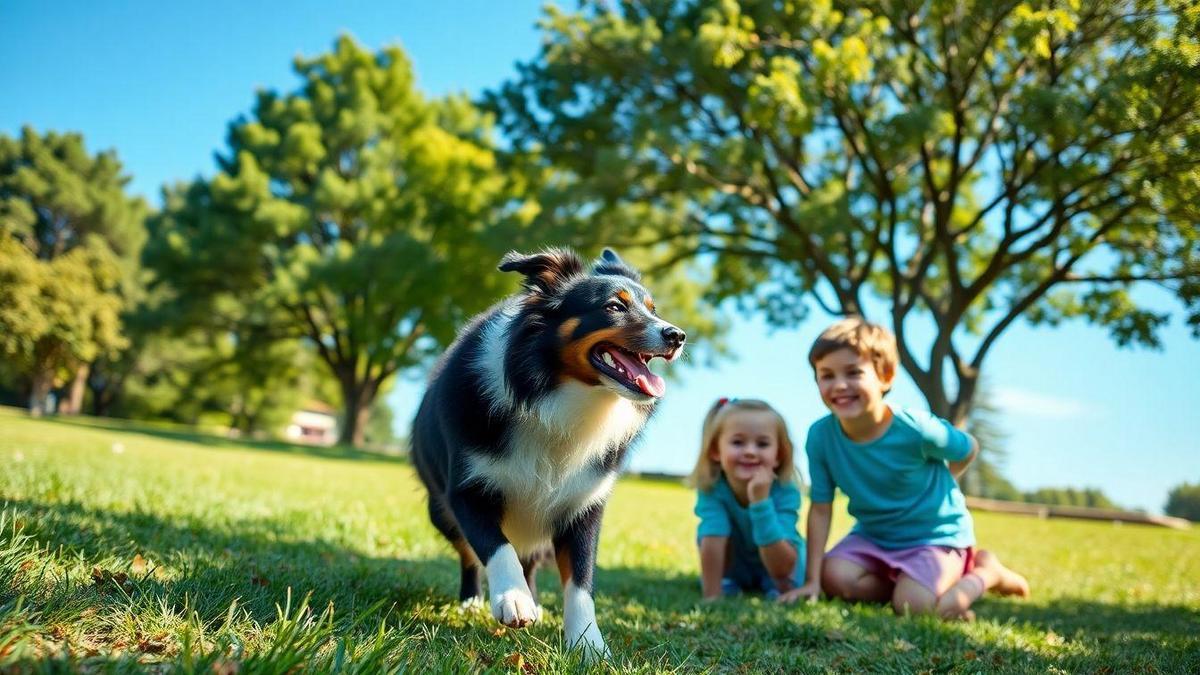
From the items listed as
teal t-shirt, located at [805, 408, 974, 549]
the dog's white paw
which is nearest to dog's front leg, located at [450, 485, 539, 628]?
the dog's white paw

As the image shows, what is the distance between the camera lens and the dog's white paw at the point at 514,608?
2.80 meters

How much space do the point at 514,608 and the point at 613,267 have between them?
175cm

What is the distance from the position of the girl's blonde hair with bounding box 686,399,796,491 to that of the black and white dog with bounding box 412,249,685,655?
6.31 ft

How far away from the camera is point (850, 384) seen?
4602 millimetres

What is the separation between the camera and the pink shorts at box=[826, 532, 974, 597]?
464 centimetres

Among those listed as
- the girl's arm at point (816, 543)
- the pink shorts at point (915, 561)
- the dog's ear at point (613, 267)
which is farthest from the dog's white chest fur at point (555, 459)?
the pink shorts at point (915, 561)

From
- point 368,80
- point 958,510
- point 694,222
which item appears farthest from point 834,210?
point 368,80

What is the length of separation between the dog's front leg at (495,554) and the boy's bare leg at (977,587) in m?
2.70

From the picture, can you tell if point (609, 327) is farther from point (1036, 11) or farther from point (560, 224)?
point (560, 224)

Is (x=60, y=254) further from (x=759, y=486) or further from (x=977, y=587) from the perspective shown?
(x=977, y=587)

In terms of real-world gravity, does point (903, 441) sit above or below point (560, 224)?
below

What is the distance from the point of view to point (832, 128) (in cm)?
1805

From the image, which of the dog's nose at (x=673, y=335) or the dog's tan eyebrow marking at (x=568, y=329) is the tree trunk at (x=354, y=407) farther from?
the dog's nose at (x=673, y=335)

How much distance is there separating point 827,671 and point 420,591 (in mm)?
1980
